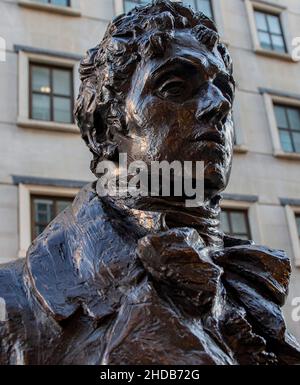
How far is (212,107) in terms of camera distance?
4.45ft

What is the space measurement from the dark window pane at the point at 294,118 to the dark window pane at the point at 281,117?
105mm

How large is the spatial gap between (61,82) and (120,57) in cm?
750

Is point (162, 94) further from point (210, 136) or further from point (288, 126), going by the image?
point (288, 126)

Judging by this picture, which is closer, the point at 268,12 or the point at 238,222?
the point at 238,222

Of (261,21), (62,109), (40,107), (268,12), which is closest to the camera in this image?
(40,107)

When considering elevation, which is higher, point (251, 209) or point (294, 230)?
point (251, 209)

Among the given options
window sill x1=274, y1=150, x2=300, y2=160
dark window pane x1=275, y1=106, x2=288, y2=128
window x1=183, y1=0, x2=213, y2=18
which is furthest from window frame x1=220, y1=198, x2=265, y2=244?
window x1=183, y1=0, x2=213, y2=18

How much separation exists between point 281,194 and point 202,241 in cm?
847

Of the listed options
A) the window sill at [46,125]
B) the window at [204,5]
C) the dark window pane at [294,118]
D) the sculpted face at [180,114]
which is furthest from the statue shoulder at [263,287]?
the window at [204,5]

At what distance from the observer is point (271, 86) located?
34.0 feet

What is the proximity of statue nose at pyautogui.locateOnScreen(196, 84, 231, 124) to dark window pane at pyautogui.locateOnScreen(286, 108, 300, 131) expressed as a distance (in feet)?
A: 30.5

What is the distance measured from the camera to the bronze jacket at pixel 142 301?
1.09m

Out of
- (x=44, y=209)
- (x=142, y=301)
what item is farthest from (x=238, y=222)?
(x=142, y=301)

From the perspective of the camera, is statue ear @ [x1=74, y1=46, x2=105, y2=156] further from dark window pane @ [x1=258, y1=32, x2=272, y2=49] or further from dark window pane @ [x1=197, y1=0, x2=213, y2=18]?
dark window pane @ [x1=258, y1=32, x2=272, y2=49]
